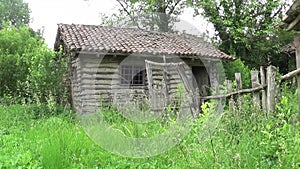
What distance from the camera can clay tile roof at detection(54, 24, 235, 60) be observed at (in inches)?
474

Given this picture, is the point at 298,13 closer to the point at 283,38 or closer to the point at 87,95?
the point at 87,95

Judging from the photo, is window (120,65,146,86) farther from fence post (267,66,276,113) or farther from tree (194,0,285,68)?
fence post (267,66,276,113)

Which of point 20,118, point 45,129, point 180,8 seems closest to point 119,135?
point 45,129

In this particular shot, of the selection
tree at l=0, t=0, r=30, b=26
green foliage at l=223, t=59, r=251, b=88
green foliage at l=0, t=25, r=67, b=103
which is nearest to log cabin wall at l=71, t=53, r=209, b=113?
green foliage at l=0, t=25, r=67, b=103

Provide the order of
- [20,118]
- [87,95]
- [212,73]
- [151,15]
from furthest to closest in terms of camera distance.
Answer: [151,15] → [212,73] → [87,95] → [20,118]

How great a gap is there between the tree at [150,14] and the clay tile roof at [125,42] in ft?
18.2

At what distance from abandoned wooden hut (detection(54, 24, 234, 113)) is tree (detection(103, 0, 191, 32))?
6.99m

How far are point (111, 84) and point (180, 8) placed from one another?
12145 mm

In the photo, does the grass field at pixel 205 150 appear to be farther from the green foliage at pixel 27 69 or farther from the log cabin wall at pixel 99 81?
the log cabin wall at pixel 99 81

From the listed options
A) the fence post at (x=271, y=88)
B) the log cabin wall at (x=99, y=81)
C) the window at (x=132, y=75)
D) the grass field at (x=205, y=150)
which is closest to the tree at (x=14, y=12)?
the log cabin wall at (x=99, y=81)

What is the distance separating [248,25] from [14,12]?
24.9 meters

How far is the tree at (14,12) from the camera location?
33.0m

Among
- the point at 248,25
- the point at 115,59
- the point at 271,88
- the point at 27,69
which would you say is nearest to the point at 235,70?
the point at 248,25

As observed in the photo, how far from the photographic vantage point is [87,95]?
1200 cm
